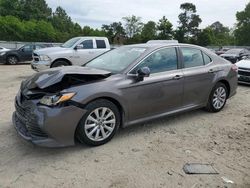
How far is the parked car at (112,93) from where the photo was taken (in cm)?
373

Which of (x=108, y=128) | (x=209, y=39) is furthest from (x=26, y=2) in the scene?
(x=108, y=128)

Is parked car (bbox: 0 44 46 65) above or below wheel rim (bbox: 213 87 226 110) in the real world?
above

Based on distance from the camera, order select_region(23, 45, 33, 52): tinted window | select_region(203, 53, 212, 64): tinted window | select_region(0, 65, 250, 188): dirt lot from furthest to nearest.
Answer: select_region(23, 45, 33, 52): tinted window < select_region(203, 53, 212, 64): tinted window < select_region(0, 65, 250, 188): dirt lot

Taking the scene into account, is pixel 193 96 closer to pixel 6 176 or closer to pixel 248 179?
pixel 248 179

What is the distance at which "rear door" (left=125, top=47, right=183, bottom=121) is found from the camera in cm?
442

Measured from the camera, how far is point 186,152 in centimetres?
404

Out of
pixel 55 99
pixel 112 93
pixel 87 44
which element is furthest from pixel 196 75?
pixel 87 44

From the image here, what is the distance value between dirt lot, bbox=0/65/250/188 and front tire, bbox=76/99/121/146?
0.14 m

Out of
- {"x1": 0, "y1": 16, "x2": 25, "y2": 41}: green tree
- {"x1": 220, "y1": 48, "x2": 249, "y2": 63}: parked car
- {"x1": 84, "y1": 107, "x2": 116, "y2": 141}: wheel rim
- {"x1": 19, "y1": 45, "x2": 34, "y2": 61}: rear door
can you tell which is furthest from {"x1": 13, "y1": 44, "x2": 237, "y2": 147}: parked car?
{"x1": 0, "y1": 16, "x2": 25, "y2": 41}: green tree

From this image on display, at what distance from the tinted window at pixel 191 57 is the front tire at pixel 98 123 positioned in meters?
1.89

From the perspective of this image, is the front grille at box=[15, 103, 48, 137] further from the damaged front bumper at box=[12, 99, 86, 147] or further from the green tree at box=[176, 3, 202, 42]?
the green tree at box=[176, 3, 202, 42]

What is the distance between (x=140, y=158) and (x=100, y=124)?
0.77m

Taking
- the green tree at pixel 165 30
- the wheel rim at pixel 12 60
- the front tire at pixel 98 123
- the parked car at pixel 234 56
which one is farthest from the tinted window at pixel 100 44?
the green tree at pixel 165 30

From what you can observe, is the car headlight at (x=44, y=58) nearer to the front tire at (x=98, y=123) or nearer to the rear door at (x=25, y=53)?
the front tire at (x=98, y=123)
